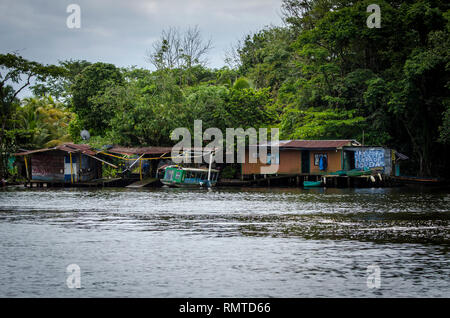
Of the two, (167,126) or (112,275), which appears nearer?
(112,275)

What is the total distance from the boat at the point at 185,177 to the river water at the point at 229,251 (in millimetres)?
17138

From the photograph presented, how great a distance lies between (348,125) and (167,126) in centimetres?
1453

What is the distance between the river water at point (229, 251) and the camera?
36.7 ft

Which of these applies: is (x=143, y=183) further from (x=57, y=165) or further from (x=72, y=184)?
(x=57, y=165)

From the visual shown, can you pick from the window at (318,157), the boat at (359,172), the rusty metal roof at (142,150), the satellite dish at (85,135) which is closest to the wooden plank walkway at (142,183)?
the rusty metal roof at (142,150)

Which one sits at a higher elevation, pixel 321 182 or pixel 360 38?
pixel 360 38

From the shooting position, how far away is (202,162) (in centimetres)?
4528

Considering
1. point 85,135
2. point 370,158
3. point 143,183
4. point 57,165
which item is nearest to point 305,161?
point 370,158

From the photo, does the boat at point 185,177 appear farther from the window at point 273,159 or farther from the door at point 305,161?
the door at point 305,161

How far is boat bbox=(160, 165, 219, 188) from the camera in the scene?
42531mm
